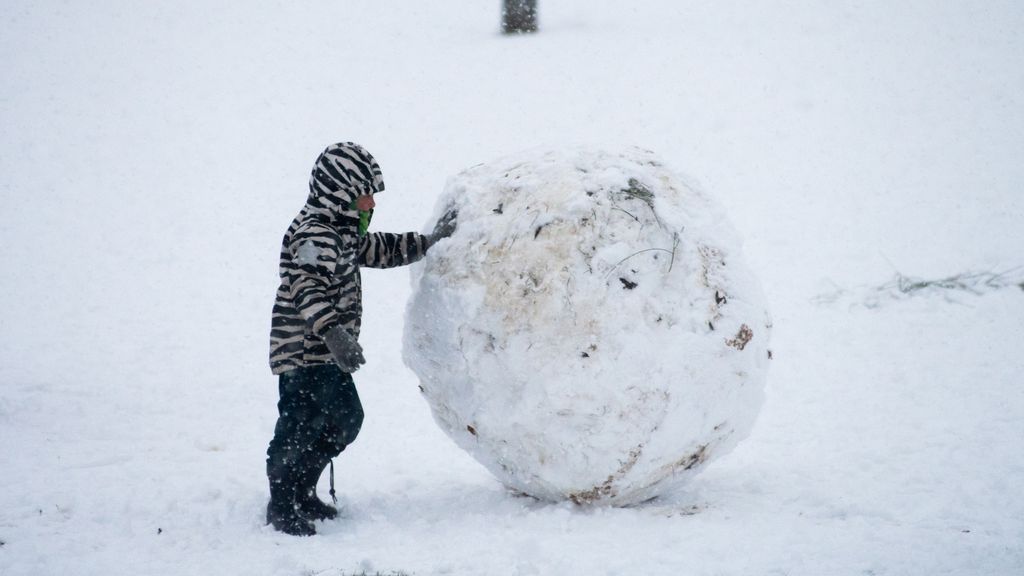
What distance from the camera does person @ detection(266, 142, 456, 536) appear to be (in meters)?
4.08

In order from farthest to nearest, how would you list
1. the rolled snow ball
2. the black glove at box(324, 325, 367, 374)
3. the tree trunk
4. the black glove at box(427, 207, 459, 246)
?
the tree trunk < the black glove at box(427, 207, 459, 246) < the black glove at box(324, 325, 367, 374) < the rolled snow ball

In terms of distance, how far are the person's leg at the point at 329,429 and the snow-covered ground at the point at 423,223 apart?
0.75ft

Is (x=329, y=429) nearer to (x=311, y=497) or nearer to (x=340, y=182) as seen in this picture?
(x=311, y=497)

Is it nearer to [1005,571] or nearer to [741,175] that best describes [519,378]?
[1005,571]

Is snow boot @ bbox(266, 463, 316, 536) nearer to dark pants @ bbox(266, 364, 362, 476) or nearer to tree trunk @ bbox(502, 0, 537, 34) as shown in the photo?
dark pants @ bbox(266, 364, 362, 476)

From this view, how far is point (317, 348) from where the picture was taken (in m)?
4.12

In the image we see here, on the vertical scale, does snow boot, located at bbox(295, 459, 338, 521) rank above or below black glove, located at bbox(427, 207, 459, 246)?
below

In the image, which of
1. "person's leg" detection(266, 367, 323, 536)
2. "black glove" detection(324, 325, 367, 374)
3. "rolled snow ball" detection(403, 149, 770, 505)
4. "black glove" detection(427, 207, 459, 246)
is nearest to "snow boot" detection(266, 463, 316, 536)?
"person's leg" detection(266, 367, 323, 536)

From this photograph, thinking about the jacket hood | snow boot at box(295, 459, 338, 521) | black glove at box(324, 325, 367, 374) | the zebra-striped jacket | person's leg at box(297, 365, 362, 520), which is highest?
the jacket hood

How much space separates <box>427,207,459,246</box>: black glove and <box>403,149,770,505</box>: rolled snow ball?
0.22 ft

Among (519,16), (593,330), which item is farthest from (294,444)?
(519,16)

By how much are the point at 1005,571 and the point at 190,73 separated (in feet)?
45.1

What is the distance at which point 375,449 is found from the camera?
609 centimetres

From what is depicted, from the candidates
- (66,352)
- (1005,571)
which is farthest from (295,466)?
(66,352)
